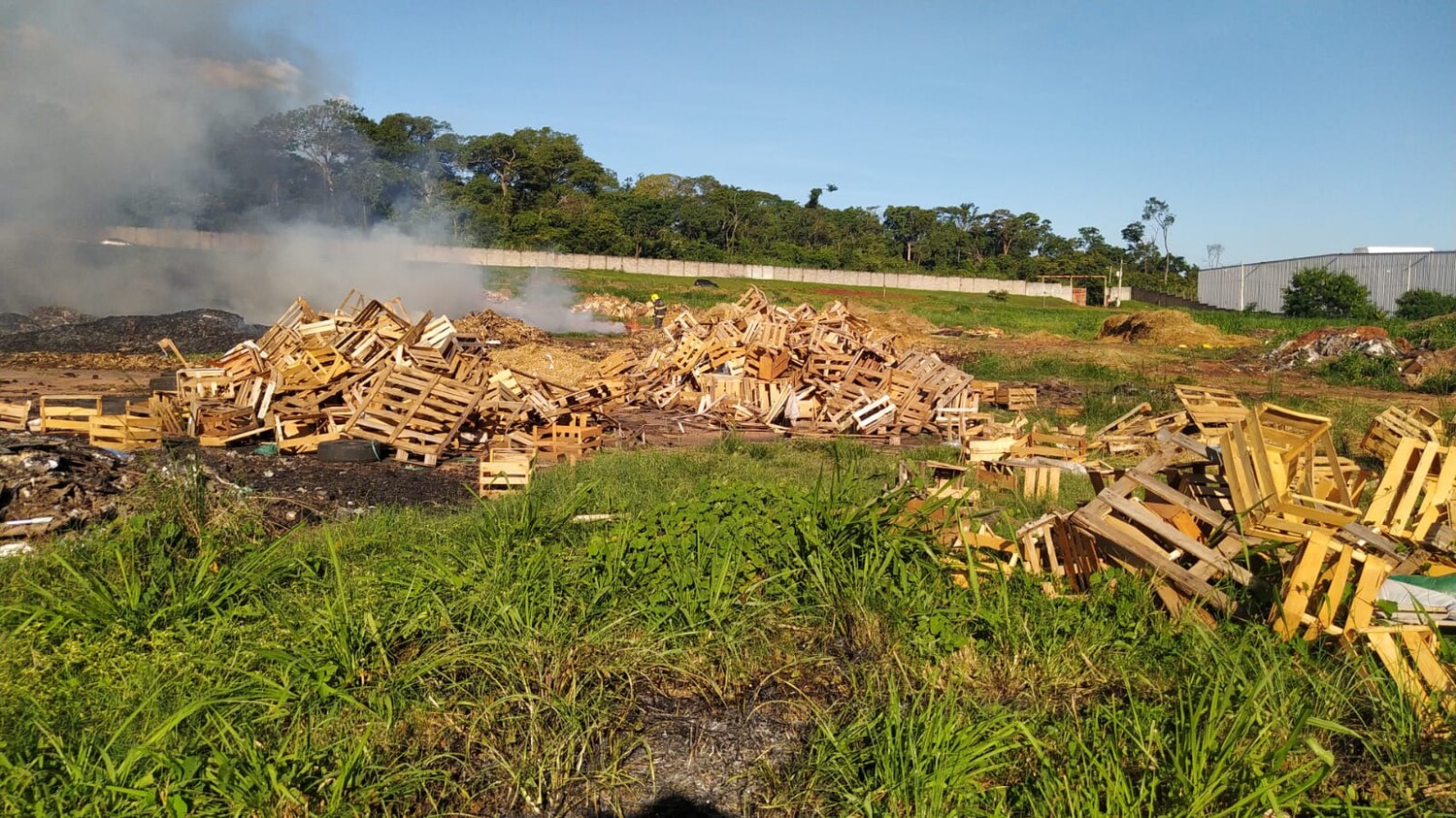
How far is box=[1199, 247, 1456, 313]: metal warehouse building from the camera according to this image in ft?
148

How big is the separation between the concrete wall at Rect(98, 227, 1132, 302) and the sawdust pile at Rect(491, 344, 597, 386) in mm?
18352

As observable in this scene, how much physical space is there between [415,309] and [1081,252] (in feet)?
256

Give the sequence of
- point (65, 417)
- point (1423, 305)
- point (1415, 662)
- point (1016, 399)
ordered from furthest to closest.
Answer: point (1423, 305)
point (1016, 399)
point (65, 417)
point (1415, 662)

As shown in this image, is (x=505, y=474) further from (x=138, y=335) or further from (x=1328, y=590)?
(x=138, y=335)

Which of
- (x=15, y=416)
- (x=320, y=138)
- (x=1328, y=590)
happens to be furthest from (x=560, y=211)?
(x=1328, y=590)

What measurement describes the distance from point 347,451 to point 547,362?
11.4 meters

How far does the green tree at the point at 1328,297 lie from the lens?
147ft

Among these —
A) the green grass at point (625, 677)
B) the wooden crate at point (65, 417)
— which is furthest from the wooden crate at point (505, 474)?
the wooden crate at point (65, 417)

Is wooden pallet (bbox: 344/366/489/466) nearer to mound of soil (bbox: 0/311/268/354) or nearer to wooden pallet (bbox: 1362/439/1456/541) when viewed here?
wooden pallet (bbox: 1362/439/1456/541)

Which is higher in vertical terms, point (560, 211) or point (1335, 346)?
point (560, 211)

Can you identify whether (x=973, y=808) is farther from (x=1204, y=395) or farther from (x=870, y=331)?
(x=870, y=331)

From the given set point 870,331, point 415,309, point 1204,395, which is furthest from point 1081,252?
point 1204,395

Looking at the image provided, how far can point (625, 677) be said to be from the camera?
4.26m

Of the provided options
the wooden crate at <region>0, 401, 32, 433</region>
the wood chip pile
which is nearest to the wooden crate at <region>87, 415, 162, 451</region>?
the wooden crate at <region>0, 401, 32, 433</region>
